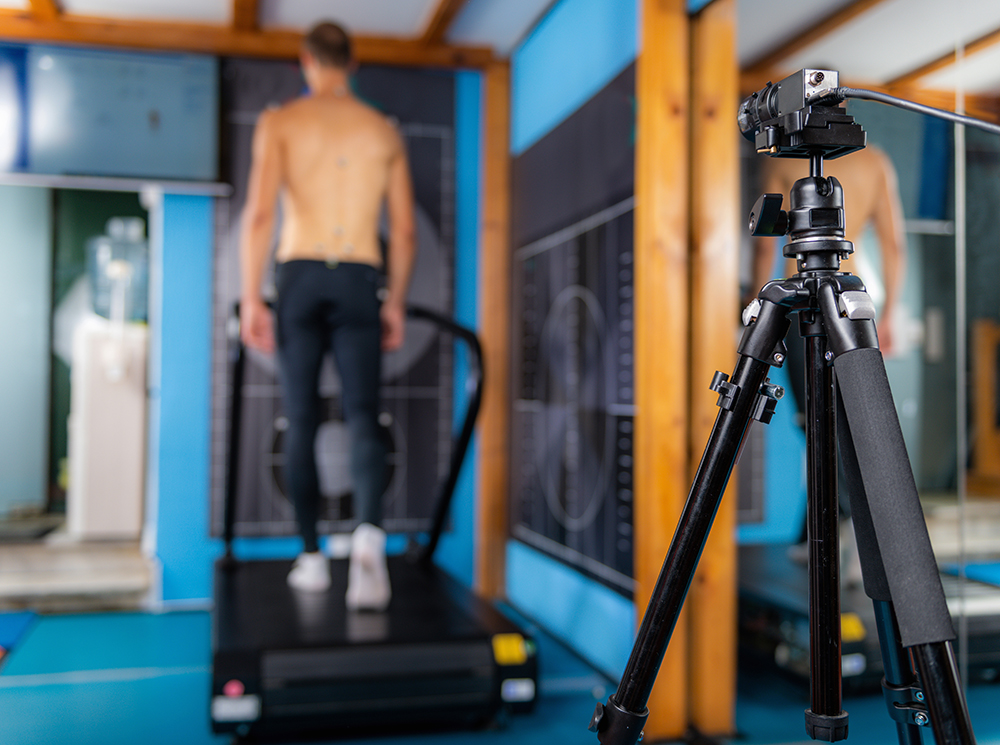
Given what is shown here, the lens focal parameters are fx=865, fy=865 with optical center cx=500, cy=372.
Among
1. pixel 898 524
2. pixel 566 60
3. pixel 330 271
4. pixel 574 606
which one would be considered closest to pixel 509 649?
pixel 574 606

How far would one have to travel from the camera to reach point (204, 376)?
3.96m

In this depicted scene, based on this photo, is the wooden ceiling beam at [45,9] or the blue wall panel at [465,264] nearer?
the wooden ceiling beam at [45,9]

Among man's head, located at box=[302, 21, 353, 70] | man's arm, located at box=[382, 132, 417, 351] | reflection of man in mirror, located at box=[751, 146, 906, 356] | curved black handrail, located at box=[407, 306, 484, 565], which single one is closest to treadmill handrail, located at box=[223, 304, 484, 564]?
curved black handrail, located at box=[407, 306, 484, 565]

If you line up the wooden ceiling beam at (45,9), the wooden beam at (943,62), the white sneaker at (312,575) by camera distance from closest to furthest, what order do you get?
the wooden beam at (943,62) → the white sneaker at (312,575) → the wooden ceiling beam at (45,9)

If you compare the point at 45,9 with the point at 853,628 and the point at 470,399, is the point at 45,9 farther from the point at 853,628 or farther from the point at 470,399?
the point at 853,628

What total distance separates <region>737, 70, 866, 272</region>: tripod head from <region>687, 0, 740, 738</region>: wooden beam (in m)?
1.39

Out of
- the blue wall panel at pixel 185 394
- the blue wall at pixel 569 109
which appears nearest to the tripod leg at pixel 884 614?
the blue wall at pixel 569 109

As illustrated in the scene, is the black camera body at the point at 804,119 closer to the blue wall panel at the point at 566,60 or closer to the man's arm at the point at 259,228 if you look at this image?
the blue wall panel at the point at 566,60

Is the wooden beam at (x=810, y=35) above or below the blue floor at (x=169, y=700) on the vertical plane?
above

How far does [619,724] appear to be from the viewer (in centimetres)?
106

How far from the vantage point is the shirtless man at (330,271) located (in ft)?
9.33

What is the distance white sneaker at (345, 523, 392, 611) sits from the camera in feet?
9.02

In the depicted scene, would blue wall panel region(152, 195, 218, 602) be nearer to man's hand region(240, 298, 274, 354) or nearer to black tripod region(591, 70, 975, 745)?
man's hand region(240, 298, 274, 354)

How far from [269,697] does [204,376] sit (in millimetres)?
1995
